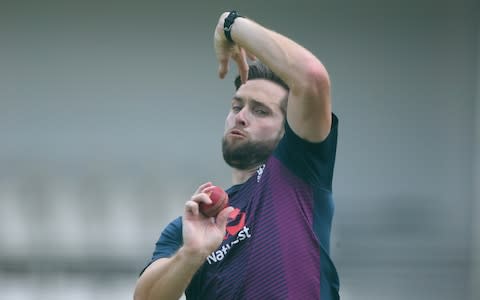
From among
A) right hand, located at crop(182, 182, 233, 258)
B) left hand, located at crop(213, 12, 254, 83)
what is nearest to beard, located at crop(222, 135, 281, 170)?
left hand, located at crop(213, 12, 254, 83)

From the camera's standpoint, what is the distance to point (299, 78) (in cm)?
250

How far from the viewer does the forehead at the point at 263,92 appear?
9.86ft

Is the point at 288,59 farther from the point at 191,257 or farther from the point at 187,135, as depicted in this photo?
the point at 187,135

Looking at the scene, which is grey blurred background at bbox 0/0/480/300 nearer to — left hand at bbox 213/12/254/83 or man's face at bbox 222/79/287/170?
man's face at bbox 222/79/287/170

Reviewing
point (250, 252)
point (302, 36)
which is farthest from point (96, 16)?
point (250, 252)

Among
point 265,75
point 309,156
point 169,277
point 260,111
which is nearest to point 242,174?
point 260,111

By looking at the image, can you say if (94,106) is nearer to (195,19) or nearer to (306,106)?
(195,19)

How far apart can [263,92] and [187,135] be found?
278cm

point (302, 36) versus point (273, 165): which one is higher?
point (302, 36)

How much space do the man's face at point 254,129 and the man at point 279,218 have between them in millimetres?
136

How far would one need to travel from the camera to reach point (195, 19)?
5949 mm

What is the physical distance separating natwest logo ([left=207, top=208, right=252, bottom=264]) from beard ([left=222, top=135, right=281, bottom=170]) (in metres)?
0.25

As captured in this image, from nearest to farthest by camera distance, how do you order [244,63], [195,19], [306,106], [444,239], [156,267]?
1. [306,106]
2. [156,267]
3. [244,63]
4. [444,239]
5. [195,19]

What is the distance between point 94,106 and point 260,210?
333 cm
